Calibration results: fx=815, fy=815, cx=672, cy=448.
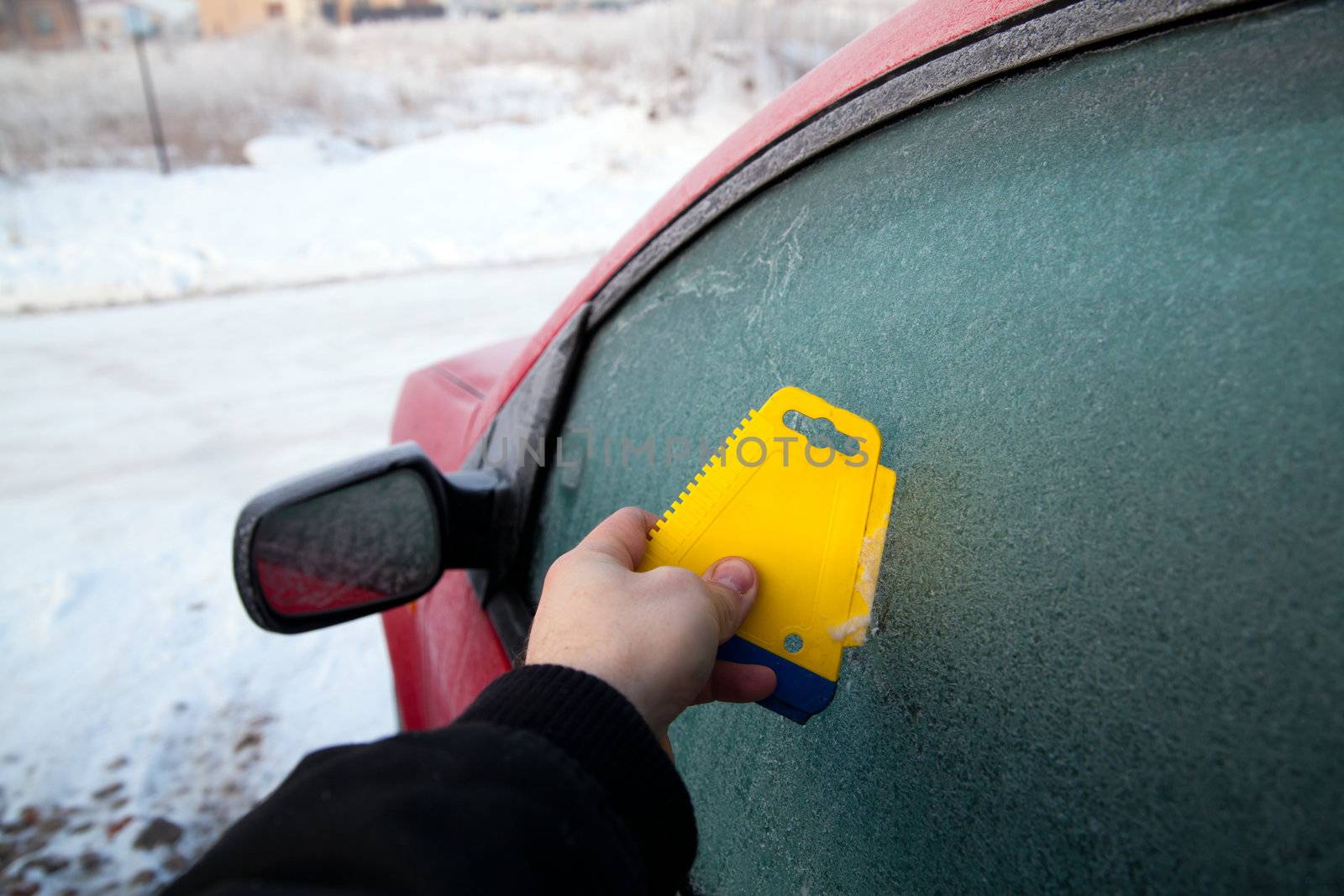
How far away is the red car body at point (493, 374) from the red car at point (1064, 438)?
14mm

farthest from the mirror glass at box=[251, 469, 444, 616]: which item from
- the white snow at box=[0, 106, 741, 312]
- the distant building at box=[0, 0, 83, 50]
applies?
the distant building at box=[0, 0, 83, 50]

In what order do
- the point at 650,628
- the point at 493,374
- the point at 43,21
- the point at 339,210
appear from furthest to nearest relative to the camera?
the point at 43,21 < the point at 339,210 < the point at 493,374 < the point at 650,628

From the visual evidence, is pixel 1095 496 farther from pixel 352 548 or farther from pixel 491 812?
pixel 352 548

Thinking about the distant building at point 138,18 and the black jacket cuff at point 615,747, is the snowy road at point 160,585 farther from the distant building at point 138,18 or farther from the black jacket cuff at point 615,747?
the distant building at point 138,18

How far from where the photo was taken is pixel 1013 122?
722 mm

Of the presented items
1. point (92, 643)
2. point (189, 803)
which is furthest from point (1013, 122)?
point (92, 643)

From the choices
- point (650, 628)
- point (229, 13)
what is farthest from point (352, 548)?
point (229, 13)

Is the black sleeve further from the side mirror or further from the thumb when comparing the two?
the side mirror

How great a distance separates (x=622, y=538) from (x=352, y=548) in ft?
2.58

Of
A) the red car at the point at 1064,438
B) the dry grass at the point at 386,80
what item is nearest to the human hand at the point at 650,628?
the red car at the point at 1064,438

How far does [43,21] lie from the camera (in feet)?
98.4

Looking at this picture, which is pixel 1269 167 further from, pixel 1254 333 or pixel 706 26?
pixel 706 26

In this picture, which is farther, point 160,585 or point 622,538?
point 160,585

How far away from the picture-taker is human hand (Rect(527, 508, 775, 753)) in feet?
2.19
